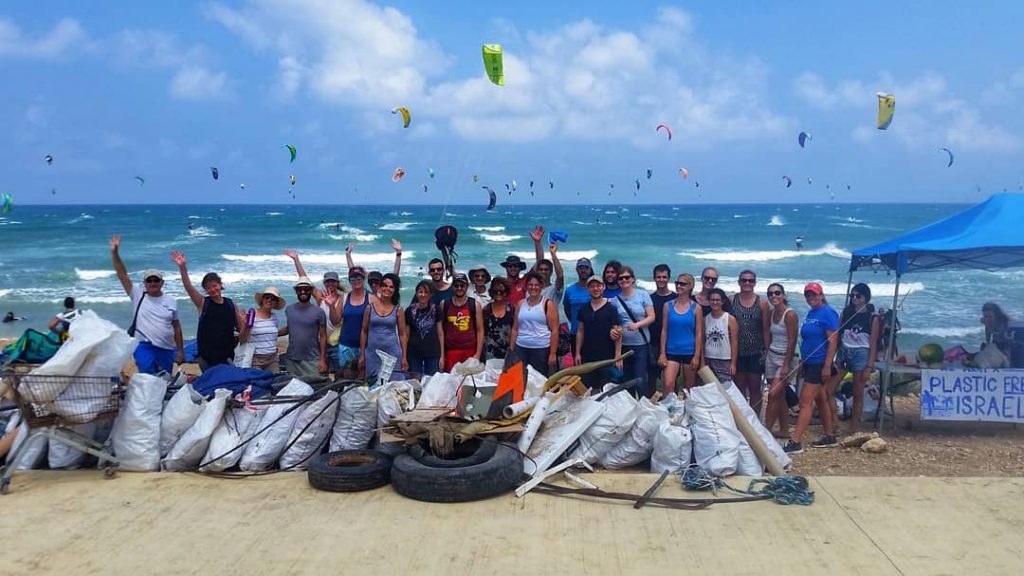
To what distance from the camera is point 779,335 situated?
674 centimetres

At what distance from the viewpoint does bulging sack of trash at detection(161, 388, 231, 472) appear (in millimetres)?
5355

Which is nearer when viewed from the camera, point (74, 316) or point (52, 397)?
point (52, 397)

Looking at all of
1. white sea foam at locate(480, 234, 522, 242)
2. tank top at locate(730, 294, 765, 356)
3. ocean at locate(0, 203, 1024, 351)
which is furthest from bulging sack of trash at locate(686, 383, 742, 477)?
white sea foam at locate(480, 234, 522, 242)

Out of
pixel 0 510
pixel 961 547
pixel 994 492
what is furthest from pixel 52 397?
pixel 994 492

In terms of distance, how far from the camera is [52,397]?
16.0ft

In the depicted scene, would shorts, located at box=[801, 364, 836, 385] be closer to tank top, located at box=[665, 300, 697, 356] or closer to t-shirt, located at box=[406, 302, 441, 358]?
tank top, located at box=[665, 300, 697, 356]

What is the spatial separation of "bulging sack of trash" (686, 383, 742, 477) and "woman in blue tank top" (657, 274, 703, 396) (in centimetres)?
112

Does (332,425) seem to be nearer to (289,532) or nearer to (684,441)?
(289,532)

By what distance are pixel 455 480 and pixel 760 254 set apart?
115ft

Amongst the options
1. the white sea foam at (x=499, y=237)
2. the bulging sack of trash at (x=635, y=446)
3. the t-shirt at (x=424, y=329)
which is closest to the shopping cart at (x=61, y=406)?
the t-shirt at (x=424, y=329)

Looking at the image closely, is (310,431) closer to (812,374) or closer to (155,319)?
(155,319)

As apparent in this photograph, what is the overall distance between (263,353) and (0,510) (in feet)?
8.02

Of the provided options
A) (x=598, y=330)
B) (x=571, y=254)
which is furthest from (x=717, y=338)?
(x=571, y=254)

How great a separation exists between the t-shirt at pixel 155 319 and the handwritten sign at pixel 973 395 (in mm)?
6683
